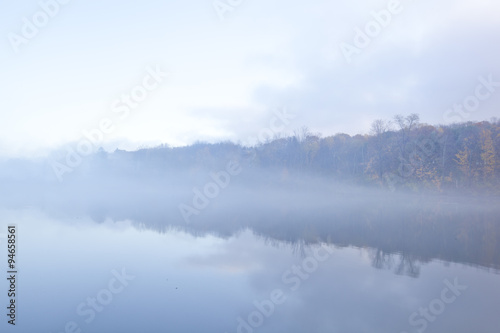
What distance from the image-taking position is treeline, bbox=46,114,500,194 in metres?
47.2

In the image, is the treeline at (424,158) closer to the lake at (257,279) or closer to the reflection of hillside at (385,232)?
the reflection of hillside at (385,232)

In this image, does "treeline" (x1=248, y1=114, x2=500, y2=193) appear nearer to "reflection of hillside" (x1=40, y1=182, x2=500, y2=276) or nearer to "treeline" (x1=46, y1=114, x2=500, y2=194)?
"treeline" (x1=46, y1=114, x2=500, y2=194)

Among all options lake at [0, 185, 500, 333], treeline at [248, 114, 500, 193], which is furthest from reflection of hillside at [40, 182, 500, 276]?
treeline at [248, 114, 500, 193]

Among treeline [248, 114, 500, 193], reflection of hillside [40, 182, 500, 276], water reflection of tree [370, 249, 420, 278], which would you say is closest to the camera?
water reflection of tree [370, 249, 420, 278]

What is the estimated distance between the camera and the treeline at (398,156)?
47156mm

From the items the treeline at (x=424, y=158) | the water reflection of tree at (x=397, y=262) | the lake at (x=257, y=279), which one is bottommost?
the lake at (x=257, y=279)

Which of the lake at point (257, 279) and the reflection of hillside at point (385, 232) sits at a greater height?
the reflection of hillside at point (385, 232)

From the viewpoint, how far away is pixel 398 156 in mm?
52688

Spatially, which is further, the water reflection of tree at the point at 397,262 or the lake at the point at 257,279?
the water reflection of tree at the point at 397,262

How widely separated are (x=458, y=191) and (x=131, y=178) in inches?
3602

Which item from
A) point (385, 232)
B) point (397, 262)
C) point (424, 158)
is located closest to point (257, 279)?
point (397, 262)

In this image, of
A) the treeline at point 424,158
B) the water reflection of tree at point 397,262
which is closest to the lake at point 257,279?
the water reflection of tree at point 397,262

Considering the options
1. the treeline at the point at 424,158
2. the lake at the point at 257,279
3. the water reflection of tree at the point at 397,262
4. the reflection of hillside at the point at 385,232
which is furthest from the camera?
the treeline at the point at 424,158

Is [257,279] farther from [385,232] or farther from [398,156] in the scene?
[398,156]
